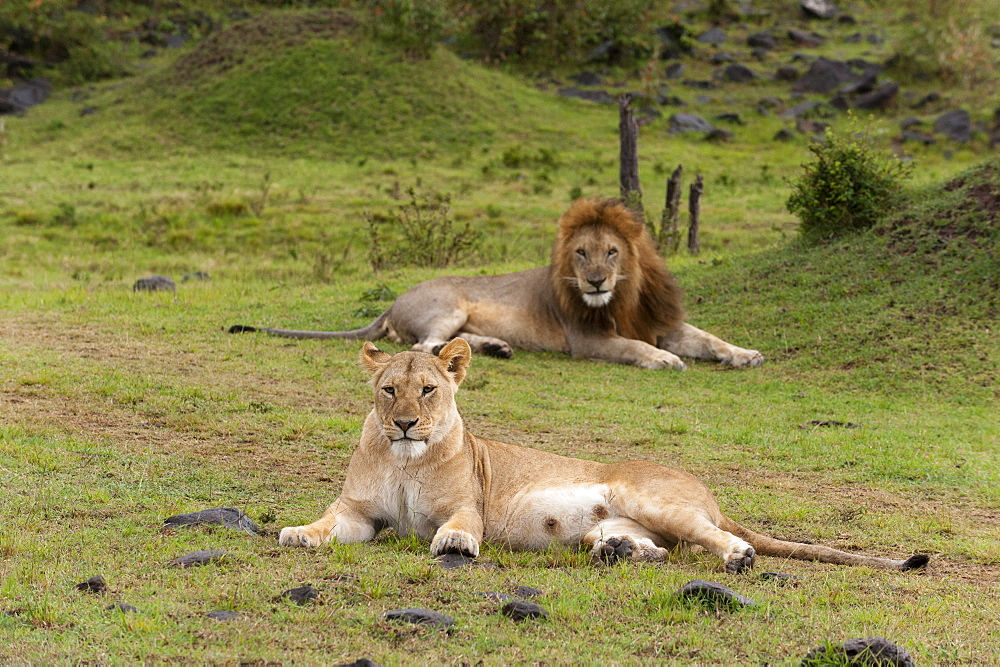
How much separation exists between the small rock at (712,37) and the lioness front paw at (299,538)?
38.3 metres

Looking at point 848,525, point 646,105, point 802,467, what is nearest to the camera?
point 848,525

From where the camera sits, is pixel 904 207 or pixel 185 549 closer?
pixel 185 549

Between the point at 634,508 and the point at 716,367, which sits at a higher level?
the point at 634,508

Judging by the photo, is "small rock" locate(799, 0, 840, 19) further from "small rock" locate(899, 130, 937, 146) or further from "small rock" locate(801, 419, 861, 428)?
"small rock" locate(801, 419, 861, 428)

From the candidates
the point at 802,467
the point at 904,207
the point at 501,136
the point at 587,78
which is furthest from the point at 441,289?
the point at 587,78

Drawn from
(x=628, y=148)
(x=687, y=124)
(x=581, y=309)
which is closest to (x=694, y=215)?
(x=628, y=148)

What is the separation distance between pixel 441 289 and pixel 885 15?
36796mm

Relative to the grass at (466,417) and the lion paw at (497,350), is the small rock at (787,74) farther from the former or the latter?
the lion paw at (497,350)

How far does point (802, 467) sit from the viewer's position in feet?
27.7

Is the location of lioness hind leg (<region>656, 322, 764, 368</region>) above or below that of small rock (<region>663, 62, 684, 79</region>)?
below

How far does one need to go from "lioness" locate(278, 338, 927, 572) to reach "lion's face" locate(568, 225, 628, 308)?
6544mm

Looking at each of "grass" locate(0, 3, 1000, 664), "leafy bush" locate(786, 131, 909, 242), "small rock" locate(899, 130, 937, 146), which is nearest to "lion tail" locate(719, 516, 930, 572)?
"grass" locate(0, 3, 1000, 664)

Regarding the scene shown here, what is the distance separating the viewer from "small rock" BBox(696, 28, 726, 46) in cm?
4109

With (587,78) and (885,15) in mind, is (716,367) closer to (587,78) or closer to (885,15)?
(587,78)
